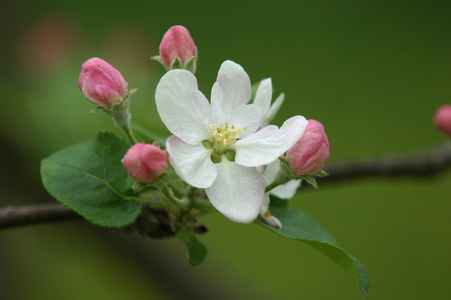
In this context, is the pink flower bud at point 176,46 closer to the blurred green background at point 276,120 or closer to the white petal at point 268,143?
the white petal at point 268,143

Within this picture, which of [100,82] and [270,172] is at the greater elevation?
[100,82]

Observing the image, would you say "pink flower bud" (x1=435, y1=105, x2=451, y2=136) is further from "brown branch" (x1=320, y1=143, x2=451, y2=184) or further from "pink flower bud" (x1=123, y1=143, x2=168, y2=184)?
"pink flower bud" (x1=123, y1=143, x2=168, y2=184)

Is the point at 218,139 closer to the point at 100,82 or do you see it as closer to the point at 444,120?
the point at 100,82

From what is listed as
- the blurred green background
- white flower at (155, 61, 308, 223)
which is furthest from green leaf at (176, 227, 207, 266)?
the blurred green background

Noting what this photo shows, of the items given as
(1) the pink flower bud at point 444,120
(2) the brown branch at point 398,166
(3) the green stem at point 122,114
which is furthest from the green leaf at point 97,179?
(1) the pink flower bud at point 444,120

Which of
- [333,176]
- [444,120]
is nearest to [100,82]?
[333,176]

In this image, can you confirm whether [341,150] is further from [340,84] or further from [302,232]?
[302,232]

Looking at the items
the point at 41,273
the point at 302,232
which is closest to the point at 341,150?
the point at 41,273
